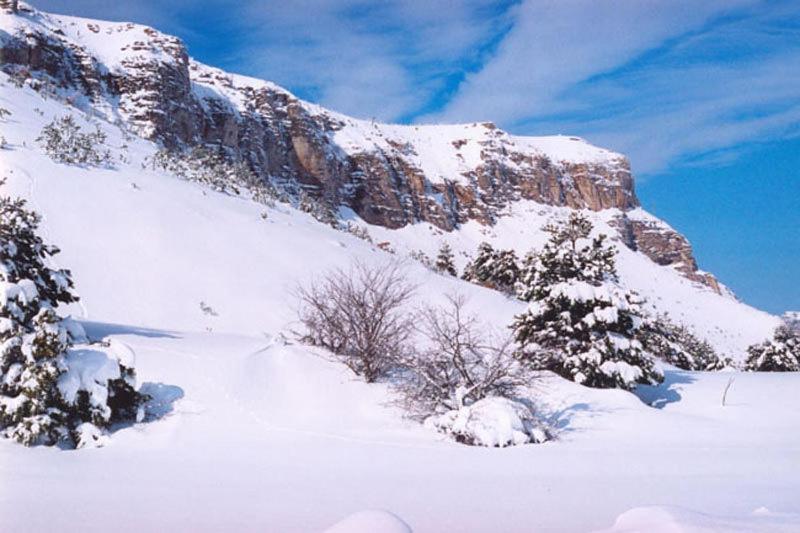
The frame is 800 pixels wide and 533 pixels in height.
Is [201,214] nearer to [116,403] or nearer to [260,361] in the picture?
[260,361]

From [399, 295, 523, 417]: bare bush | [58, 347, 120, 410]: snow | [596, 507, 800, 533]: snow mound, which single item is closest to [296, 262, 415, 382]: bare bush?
[399, 295, 523, 417]: bare bush

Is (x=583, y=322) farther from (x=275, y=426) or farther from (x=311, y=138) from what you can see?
(x=311, y=138)

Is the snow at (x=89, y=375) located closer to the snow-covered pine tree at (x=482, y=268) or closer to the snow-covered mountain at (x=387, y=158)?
the snow-covered pine tree at (x=482, y=268)

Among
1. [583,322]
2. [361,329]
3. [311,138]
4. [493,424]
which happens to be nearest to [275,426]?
[361,329]

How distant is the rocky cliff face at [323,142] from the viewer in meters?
70.8

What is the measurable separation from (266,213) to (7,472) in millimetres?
18741

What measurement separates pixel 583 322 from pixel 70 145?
67.2ft

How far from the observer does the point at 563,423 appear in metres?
12.9

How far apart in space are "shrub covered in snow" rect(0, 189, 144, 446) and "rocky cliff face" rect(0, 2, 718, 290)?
50.5m

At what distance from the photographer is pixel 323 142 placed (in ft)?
325

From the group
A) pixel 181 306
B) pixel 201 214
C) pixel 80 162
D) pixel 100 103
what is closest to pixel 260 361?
pixel 181 306

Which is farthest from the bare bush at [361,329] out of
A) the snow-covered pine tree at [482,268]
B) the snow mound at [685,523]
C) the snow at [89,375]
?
the snow-covered pine tree at [482,268]

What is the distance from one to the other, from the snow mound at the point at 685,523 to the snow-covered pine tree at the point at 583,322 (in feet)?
31.1

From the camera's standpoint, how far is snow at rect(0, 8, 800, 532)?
21.6 ft
